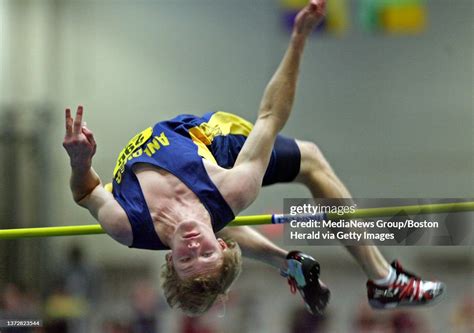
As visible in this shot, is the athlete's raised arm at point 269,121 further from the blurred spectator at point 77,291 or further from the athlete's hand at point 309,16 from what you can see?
the blurred spectator at point 77,291

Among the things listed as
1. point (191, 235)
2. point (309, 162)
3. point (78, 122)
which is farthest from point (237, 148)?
point (78, 122)

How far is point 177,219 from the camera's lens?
397cm

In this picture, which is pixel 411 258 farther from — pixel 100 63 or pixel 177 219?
pixel 177 219

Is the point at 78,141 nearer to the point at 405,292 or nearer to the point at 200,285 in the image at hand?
the point at 200,285

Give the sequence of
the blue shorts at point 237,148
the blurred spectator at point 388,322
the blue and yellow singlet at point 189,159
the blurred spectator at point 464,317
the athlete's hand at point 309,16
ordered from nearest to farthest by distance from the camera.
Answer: the athlete's hand at point 309,16 → the blue and yellow singlet at point 189,159 → the blue shorts at point 237,148 → the blurred spectator at point 388,322 → the blurred spectator at point 464,317

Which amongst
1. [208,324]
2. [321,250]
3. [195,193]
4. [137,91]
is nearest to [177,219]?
[195,193]

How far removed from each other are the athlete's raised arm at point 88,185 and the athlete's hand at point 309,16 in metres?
0.98

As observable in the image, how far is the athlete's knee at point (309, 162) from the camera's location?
466 cm

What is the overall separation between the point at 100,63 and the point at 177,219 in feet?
17.9

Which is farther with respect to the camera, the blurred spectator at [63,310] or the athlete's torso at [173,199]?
the blurred spectator at [63,310]

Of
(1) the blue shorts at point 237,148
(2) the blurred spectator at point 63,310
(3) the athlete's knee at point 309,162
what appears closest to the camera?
(1) the blue shorts at point 237,148

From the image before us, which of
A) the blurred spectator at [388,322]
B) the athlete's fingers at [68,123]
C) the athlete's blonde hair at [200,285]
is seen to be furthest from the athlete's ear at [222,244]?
the blurred spectator at [388,322]

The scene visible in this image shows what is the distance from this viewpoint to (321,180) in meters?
4.70

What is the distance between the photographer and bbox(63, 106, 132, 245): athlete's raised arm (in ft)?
13.3
